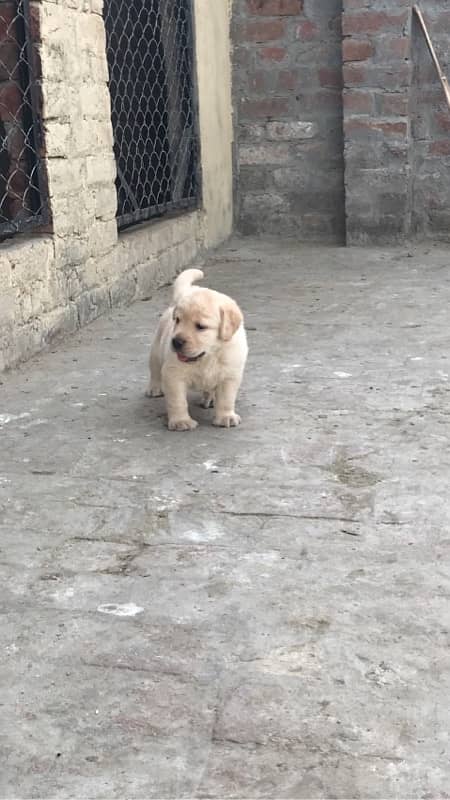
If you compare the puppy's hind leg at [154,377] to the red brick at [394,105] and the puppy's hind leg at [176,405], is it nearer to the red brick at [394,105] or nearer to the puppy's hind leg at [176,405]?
the puppy's hind leg at [176,405]

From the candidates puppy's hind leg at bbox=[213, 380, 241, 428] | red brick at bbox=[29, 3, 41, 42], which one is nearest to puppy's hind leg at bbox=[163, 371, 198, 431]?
puppy's hind leg at bbox=[213, 380, 241, 428]

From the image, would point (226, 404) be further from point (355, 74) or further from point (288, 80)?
point (288, 80)

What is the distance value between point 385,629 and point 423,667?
0.17 metres

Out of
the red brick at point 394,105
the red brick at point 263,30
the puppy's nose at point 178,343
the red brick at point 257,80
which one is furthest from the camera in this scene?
the red brick at point 257,80

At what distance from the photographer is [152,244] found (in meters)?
6.18

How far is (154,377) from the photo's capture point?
3977 mm

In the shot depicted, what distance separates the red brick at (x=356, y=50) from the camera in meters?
7.20

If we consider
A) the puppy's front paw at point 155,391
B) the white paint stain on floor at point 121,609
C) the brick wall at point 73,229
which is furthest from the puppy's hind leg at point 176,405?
the white paint stain on floor at point 121,609

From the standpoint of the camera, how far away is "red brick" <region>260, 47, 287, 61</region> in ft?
25.0

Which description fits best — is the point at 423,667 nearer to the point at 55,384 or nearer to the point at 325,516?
the point at 325,516

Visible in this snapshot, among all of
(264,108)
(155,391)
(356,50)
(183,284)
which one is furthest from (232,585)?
(264,108)

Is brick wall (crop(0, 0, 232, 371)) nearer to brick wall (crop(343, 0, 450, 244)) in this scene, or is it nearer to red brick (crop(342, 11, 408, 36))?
brick wall (crop(343, 0, 450, 244))

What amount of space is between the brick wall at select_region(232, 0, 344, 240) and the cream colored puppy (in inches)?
170

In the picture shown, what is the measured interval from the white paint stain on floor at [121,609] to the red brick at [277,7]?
20.5 feet
